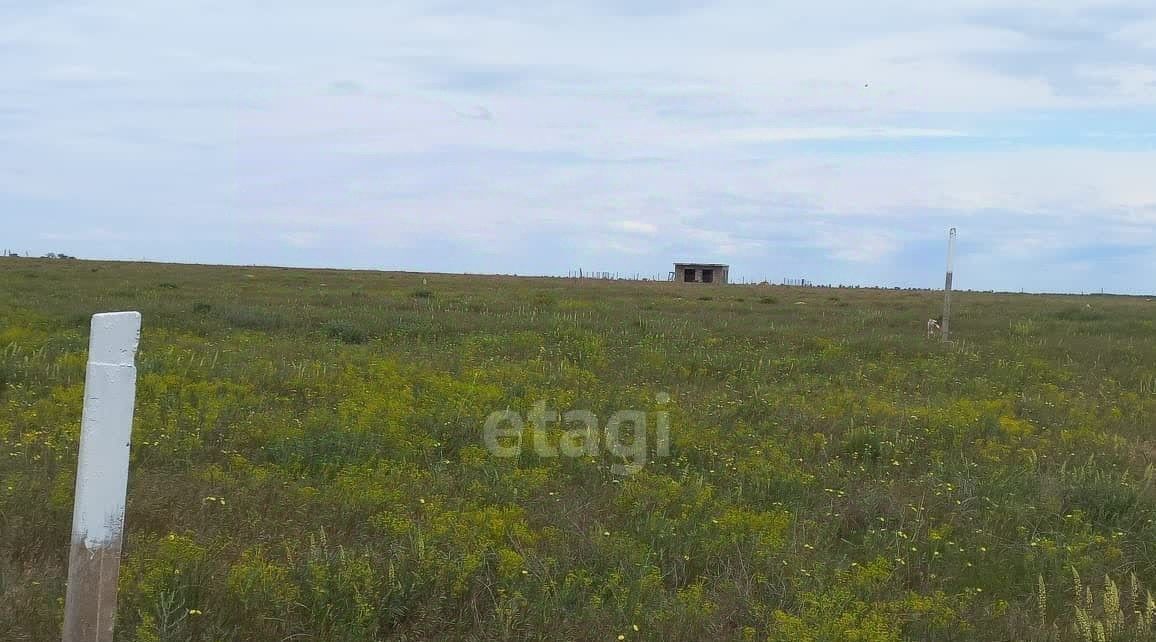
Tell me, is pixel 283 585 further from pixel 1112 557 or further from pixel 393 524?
pixel 1112 557

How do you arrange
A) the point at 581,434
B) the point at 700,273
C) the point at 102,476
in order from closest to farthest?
the point at 102,476, the point at 581,434, the point at 700,273

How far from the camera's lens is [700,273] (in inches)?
2729

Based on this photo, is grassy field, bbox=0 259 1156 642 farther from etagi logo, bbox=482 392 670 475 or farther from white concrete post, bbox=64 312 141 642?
white concrete post, bbox=64 312 141 642

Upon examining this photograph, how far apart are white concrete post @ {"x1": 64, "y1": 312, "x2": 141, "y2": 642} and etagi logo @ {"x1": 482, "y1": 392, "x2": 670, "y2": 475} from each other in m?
3.85

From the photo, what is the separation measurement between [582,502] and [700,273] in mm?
64511

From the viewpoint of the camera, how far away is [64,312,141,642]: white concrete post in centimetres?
281

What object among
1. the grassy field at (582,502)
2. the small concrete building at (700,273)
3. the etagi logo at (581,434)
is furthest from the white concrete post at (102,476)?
the small concrete building at (700,273)

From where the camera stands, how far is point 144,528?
4809 millimetres

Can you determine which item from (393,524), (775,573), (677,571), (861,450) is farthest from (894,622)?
(861,450)

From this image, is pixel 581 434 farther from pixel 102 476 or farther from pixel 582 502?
pixel 102 476

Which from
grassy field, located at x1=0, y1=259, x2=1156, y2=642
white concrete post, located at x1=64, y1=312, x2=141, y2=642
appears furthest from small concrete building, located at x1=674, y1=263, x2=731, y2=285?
white concrete post, located at x1=64, y1=312, x2=141, y2=642

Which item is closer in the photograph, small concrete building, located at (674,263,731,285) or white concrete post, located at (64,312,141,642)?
white concrete post, located at (64,312,141,642)

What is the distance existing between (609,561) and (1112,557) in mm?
3293

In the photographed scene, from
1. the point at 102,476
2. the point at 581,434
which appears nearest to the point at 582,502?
the point at 581,434
